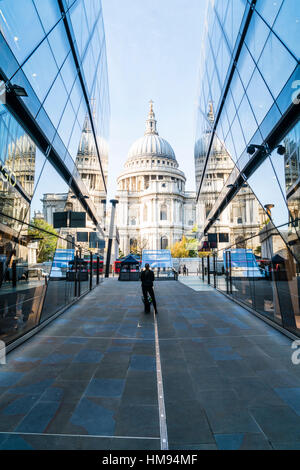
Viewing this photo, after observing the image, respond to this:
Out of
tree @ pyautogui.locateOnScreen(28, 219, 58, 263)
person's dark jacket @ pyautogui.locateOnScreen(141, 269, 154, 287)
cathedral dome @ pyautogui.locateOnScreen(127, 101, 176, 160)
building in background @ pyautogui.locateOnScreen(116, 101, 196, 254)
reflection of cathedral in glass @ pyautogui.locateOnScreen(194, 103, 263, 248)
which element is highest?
cathedral dome @ pyautogui.locateOnScreen(127, 101, 176, 160)

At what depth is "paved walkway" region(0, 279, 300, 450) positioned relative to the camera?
8.71 feet

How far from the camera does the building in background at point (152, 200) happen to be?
8744 cm

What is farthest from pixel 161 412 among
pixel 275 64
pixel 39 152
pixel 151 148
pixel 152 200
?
pixel 151 148

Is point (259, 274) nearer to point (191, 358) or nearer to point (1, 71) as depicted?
point (191, 358)

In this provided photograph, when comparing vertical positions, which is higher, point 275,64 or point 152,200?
point 152,200

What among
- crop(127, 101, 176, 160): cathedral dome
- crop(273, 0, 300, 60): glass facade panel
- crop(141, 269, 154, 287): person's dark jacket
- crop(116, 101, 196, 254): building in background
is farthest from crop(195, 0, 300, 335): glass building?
crop(127, 101, 176, 160): cathedral dome

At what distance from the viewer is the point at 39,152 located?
31.6ft

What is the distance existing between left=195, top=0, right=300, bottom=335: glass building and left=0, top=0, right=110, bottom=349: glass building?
614 cm

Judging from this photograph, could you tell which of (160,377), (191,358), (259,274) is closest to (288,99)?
(259,274)

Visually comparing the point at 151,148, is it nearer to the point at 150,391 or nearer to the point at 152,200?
the point at 152,200

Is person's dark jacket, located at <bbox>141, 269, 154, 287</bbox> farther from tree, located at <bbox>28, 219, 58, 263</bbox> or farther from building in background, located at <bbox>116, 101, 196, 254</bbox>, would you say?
building in background, located at <bbox>116, 101, 196, 254</bbox>

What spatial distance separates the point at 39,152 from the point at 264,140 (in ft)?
26.0

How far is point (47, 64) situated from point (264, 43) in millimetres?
6763

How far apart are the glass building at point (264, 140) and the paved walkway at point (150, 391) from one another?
6.86 ft
